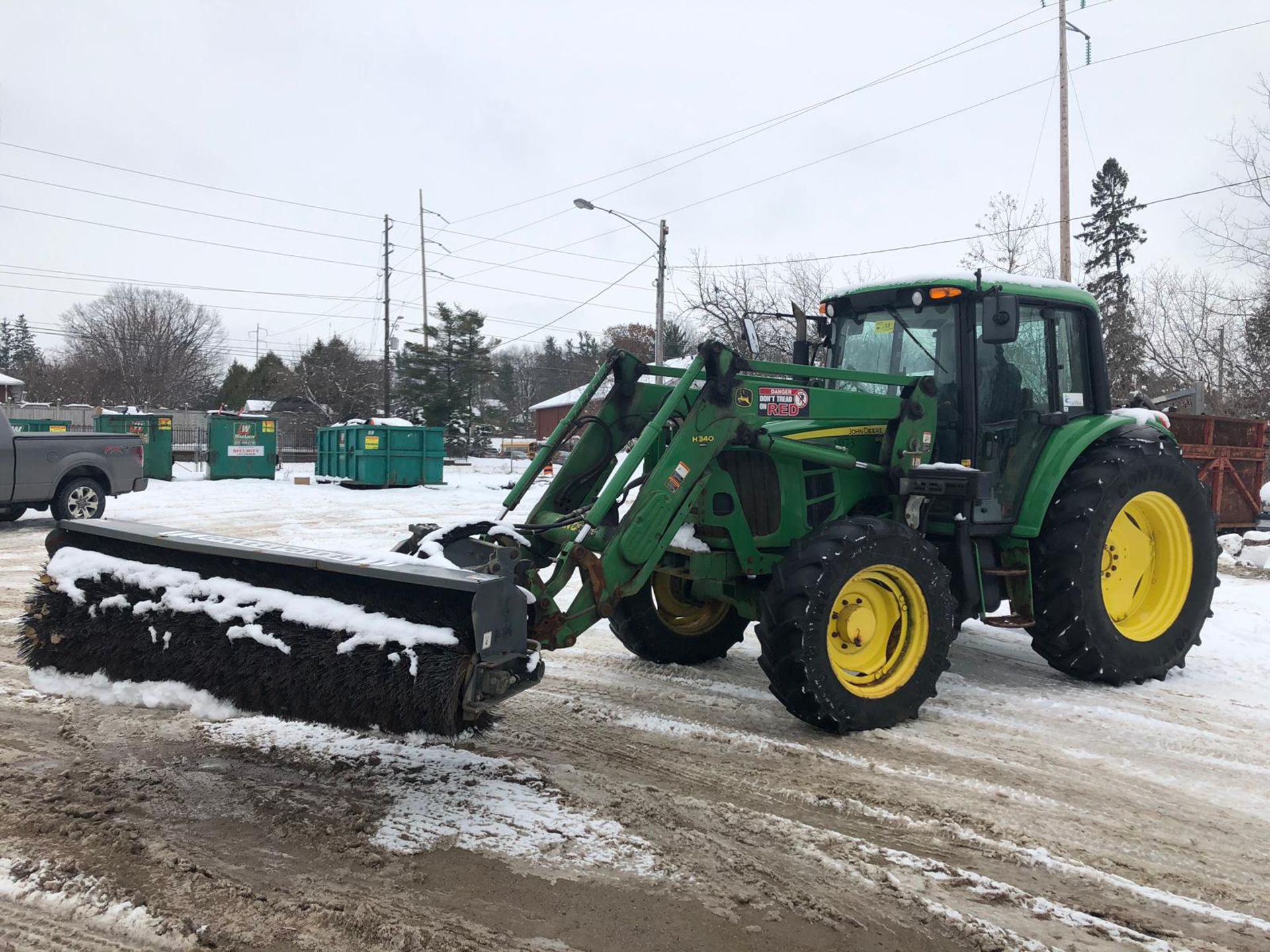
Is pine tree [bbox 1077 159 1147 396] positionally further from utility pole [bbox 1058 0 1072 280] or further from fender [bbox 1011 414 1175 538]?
fender [bbox 1011 414 1175 538]

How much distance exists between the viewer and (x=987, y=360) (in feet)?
18.0

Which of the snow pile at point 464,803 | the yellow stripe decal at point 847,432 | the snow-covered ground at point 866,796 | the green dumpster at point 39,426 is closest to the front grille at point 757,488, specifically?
the yellow stripe decal at point 847,432

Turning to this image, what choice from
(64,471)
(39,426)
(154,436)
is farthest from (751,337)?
(39,426)

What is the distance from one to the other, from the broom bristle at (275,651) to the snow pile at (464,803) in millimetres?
234

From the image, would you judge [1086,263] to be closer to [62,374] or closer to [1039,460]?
[1039,460]

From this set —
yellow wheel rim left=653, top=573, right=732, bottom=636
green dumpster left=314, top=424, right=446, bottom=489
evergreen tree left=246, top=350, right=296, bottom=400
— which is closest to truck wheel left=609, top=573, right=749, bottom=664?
yellow wheel rim left=653, top=573, right=732, bottom=636

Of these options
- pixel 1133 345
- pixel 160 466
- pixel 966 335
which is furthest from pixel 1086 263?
pixel 966 335

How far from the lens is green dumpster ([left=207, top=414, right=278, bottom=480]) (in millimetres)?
22281

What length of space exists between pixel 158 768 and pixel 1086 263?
4218 centimetres

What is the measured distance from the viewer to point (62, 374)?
5575cm

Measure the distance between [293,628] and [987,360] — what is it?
4157 millimetres

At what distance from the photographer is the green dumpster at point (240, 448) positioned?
22.3 m

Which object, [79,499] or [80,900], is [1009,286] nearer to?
[80,900]

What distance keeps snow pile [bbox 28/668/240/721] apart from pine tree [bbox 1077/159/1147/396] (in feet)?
61.7
